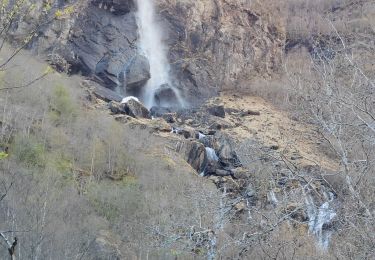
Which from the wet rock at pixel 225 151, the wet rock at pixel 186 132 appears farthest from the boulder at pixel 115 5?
the wet rock at pixel 225 151

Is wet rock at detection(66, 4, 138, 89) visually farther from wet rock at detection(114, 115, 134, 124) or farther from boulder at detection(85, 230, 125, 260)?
boulder at detection(85, 230, 125, 260)

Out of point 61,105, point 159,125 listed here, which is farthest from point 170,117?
point 61,105

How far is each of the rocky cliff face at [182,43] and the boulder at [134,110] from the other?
23.3ft

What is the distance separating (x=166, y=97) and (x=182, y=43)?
8.87 m

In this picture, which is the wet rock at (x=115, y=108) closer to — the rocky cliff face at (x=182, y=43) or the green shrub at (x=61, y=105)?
the green shrub at (x=61, y=105)

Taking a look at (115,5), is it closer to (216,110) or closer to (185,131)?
(216,110)

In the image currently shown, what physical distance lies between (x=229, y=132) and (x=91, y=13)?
68.8ft

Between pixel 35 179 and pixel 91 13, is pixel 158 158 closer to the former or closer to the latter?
pixel 35 179

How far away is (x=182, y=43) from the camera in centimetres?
6656

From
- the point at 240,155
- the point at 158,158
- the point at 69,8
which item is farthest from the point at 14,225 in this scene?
the point at 158,158

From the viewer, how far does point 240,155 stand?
6957 mm

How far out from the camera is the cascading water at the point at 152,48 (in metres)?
61.8

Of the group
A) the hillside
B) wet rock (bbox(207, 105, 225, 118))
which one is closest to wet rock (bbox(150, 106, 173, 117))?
the hillside

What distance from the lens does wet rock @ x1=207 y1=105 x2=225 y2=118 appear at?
58.8 m
